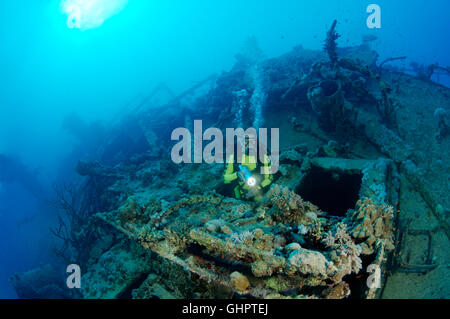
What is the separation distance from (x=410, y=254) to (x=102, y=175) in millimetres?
10512

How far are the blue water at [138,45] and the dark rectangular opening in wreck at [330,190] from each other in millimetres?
29763

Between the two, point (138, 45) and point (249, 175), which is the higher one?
point (138, 45)

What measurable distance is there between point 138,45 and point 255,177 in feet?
512

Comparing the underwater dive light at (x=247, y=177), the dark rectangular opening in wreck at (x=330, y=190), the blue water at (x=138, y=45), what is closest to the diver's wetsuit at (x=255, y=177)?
the underwater dive light at (x=247, y=177)

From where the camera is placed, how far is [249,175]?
4.73m

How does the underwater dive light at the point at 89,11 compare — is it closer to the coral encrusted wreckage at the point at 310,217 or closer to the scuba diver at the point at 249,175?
the coral encrusted wreckage at the point at 310,217

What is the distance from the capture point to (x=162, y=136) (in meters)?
13.8

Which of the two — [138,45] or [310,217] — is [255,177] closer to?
[310,217]

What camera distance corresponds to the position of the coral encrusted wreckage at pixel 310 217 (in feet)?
8.39

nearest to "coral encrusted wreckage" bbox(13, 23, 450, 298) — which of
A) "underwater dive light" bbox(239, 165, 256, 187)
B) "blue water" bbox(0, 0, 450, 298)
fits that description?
"underwater dive light" bbox(239, 165, 256, 187)

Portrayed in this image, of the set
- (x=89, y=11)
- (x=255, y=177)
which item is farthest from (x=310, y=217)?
(x=89, y=11)

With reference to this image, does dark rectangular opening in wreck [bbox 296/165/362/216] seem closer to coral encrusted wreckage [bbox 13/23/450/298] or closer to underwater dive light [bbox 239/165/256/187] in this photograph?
coral encrusted wreckage [bbox 13/23/450/298]

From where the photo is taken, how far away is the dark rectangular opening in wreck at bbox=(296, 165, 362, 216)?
504 centimetres
